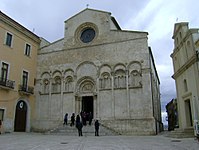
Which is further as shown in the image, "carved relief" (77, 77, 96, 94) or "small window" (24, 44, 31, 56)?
"small window" (24, 44, 31, 56)

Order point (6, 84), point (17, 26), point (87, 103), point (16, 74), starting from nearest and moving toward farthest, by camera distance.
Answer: point (6, 84) → point (16, 74) → point (17, 26) → point (87, 103)

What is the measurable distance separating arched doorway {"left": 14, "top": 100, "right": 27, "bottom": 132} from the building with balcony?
621 inches

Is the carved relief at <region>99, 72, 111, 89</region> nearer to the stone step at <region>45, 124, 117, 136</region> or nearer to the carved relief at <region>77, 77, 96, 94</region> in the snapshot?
the carved relief at <region>77, 77, 96, 94</region>

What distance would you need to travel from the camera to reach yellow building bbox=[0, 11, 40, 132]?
64.3 feet

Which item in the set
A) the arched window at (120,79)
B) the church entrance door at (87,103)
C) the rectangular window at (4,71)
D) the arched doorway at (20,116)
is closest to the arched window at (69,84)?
the church entrance door at (87,103)

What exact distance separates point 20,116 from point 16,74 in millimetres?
4466

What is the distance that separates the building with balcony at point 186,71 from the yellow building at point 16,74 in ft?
50.7

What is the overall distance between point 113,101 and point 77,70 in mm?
5633

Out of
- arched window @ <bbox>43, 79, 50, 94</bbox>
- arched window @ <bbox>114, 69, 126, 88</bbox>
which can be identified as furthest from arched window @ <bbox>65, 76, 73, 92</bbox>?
arched window @ <bbox>114, 69, 126, 88</bbox>

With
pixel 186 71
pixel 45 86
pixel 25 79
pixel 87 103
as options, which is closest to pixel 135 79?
pixel 186 71

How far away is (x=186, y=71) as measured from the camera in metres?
16.3

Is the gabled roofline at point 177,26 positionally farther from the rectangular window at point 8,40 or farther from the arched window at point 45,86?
the rectangular window at point 8,40

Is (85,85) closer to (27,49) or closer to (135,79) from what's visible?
(135,79)

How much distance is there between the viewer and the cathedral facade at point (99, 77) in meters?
19.2
